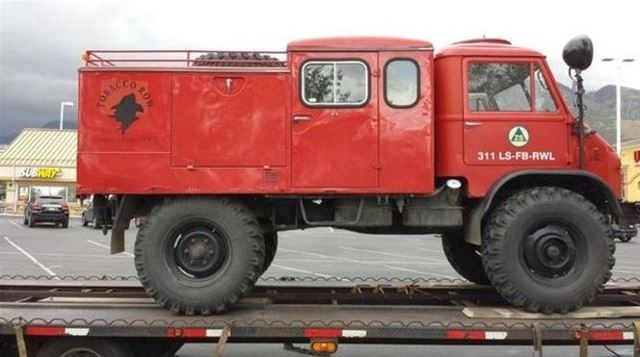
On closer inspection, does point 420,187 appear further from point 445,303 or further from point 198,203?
point 198,203

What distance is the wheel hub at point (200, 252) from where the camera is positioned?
241 inches

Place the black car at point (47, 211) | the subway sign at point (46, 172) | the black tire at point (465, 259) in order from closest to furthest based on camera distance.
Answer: the black tire at point (465, 259)
the black car at point (47, 211)
the subway sign at point (46, 172)

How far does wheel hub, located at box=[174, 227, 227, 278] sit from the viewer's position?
6125 mm

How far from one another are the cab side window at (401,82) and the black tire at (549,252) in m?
1.33

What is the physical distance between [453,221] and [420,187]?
0.56 meters

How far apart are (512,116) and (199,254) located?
3068 millimetres

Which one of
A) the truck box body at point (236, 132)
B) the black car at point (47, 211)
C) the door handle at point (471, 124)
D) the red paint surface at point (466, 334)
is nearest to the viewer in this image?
the red paint surface at point (466, 334)

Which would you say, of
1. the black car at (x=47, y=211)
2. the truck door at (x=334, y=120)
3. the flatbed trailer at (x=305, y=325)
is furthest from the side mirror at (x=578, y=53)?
the black car at (x=47, y=211)

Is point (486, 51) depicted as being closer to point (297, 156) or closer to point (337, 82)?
point (337, 82)

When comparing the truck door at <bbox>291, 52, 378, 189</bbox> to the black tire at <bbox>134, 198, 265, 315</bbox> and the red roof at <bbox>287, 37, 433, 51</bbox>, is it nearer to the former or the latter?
the red roof at <bbox>287, 37, 433, 51</bbox>

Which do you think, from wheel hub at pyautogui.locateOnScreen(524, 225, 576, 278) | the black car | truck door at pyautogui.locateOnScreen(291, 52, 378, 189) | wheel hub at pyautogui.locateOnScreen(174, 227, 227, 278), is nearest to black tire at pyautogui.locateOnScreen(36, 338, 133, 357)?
wheel hub at pyautogui.locateOnScreen(174, 227, 227, 278)

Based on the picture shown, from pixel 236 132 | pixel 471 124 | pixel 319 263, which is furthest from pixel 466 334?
Answer: pixel 319 263

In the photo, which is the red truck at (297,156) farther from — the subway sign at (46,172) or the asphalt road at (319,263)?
the subway sign at (46,172)

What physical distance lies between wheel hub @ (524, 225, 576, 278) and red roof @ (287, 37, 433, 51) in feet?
6.31
